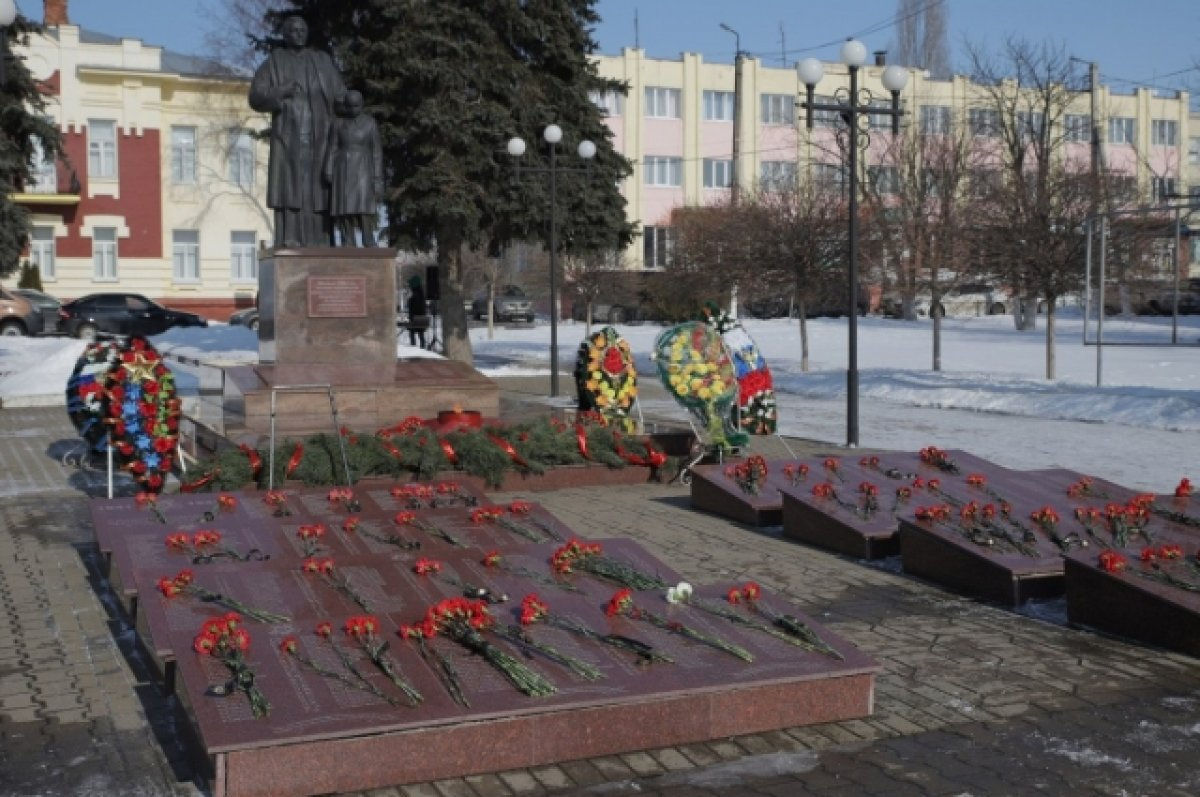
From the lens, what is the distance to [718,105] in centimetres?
5938

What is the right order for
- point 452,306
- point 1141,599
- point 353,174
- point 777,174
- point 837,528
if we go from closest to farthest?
point 1141,599 → point 837,528 → point 353,174 → point 452,306 → point 777,174

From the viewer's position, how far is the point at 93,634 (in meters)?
7.09

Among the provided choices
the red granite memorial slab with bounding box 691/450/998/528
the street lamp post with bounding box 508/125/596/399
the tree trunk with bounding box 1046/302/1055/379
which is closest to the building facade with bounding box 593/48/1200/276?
the tree trunk with bounding box 1046/302/1055/379

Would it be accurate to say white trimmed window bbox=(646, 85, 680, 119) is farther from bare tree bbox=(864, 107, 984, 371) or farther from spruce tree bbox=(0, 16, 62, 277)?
spruce tree bbox=(0, 16, 62, 277)

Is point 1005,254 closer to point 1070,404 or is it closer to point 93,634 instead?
point 1070,404

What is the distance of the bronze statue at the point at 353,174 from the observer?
52.7 ft

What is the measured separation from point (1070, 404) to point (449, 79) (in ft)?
40.4

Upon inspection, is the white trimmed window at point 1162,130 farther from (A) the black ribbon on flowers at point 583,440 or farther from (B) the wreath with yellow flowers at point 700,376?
(A) the black ribbon on flowers at point 583,440

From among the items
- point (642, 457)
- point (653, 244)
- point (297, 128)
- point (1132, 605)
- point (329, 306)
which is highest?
point (653, 244)

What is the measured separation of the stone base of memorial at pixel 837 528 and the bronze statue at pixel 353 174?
307 inches

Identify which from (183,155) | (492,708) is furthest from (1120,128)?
(492,708)

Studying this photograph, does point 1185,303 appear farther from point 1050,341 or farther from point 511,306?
point 1050,341

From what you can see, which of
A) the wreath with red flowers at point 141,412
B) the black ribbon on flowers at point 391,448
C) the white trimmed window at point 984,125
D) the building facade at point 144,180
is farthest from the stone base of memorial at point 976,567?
the building facade at point 144,180

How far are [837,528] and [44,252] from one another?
1586 inches
